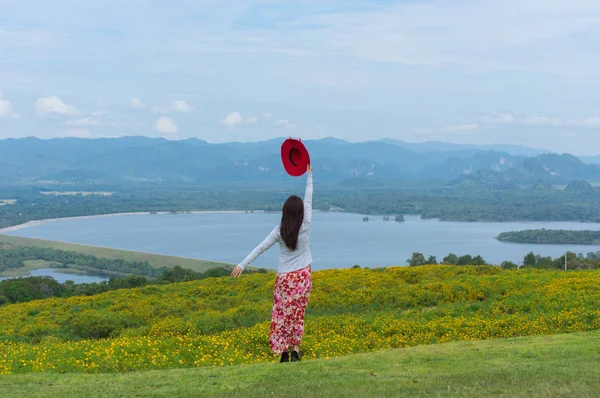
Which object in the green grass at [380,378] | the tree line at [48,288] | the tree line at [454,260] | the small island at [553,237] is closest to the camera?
the green grass at [380,378]

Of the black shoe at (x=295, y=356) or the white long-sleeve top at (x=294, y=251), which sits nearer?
the white long-sleeve top at (x=294, y=251)

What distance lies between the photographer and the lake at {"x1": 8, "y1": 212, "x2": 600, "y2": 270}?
92.2m

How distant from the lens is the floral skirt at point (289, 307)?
30.1 ft

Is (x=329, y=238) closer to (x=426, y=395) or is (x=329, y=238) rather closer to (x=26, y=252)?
(x=26, y=252)

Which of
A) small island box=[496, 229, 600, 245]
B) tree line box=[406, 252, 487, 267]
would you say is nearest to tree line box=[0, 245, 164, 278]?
tree line box=[406, 252, 487, 267]

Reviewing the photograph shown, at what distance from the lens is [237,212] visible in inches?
7441

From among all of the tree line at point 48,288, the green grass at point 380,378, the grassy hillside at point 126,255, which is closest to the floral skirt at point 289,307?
the green grass at point 380,378

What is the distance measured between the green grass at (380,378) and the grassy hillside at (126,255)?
50371 mm

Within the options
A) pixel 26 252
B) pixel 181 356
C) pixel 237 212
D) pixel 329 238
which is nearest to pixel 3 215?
pixel 237 212

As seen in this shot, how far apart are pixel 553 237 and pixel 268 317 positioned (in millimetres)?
110647

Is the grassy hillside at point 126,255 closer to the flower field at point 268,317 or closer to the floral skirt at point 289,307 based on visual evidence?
the flower field at point 268,317

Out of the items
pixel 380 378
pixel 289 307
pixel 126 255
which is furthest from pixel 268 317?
pixel 126 255

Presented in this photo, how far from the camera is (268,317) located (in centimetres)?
1716

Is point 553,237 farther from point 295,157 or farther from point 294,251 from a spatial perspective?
point 294,251
